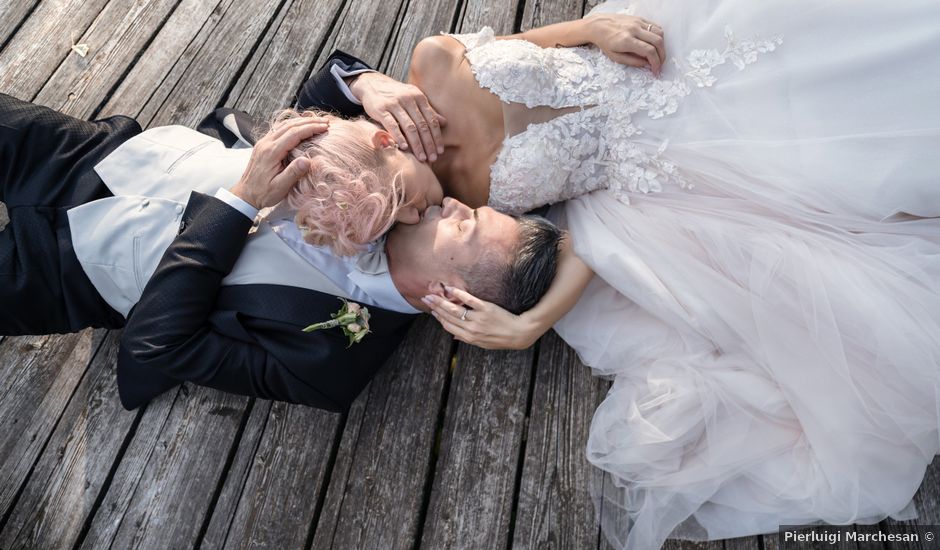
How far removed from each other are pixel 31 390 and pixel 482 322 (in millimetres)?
2018

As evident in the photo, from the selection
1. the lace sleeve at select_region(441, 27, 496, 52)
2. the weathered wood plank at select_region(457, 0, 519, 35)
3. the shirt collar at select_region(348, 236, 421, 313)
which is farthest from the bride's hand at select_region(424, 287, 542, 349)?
the weathered wood plank at select_region(457, 0, 519, 35)

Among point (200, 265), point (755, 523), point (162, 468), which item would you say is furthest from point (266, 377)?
point (755, 523)

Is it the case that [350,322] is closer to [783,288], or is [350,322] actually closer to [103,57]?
[783,288]

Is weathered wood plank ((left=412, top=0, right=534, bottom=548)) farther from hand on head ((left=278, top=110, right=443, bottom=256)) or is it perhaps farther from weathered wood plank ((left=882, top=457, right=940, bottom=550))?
weathered wood plank ((left=882, top=457, right=940, bottom=550))

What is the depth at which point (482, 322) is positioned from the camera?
2.22m

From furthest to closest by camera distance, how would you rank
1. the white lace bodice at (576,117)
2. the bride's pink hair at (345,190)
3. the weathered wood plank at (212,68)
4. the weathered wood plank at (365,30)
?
the weathered wood plank at (365,30) < the weathered wood plank at (212,68) < the white lace bodice at (576,117) < the bride's pink hair at (345,190)

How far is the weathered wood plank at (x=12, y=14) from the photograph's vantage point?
10.8 ft

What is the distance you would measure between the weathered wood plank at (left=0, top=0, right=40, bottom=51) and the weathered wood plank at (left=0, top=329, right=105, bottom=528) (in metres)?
1.81

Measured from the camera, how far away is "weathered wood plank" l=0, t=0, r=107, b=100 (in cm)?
317

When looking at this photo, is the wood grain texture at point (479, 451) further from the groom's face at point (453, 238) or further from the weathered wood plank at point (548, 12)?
the weathered wood plank at point (548, 12)

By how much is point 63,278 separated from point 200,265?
69 cm

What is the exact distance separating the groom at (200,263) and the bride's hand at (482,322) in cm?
6

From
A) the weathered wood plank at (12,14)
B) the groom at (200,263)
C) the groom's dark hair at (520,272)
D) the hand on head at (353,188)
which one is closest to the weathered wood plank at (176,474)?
the groom at (200,263)

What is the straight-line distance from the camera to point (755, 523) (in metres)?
2.09
